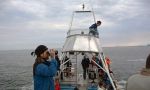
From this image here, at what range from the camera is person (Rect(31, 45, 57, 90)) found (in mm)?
5293

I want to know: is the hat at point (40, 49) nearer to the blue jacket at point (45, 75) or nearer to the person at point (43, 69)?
the person at point (43, 69)

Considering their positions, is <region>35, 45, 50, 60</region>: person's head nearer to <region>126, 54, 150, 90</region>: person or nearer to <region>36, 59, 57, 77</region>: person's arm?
<region>36, 59, 57, 77</region>: person's arm

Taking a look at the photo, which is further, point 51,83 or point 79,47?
point 79,47

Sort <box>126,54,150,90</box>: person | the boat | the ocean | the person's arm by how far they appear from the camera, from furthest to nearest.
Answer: the ocean < the boat < the person's arm < <box>126,54,150,90</box>: person

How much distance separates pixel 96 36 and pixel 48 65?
9.58m

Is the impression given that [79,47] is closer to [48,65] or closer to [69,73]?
[69,73]

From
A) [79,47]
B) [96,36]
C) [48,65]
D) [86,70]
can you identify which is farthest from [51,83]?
[86,70]

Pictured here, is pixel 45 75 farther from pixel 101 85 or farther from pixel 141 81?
pixel 101 85

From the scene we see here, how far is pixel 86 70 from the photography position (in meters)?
17.0

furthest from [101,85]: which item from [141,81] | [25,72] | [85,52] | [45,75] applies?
[25,72]

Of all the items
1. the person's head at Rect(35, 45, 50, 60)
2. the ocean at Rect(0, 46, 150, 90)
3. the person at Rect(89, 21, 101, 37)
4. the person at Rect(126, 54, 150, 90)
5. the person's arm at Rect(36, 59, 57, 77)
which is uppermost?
the person at Rect(89, 21, 101, 37)

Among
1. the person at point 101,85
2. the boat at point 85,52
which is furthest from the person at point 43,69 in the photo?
the person at point 101,85

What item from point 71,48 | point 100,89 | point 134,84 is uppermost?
point 71,48

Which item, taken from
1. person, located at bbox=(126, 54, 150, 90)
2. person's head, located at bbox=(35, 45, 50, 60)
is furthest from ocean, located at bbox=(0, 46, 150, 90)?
person, located at bbox=(126, 54, 150, 90)
